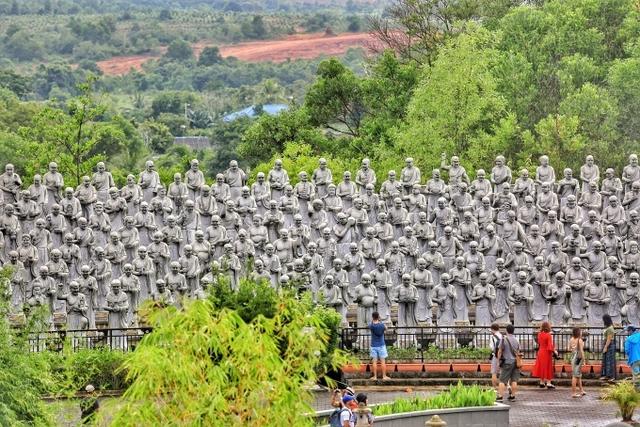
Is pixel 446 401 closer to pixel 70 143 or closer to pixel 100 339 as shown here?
pixel 100 339

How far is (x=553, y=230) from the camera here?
43.1 m

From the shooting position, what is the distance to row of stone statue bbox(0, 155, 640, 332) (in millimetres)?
41250

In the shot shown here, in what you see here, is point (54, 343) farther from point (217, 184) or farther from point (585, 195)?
point (585, 195)

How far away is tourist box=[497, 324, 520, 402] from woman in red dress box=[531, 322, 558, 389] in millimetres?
843

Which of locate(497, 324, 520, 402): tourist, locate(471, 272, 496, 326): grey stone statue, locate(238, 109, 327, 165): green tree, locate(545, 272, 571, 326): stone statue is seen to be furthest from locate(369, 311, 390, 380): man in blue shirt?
locate(238, 109, 327, 165): green tree

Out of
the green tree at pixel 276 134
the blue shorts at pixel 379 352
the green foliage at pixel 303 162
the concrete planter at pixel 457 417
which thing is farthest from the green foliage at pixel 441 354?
the green tree at pixel 276 134

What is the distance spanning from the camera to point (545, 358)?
118ft

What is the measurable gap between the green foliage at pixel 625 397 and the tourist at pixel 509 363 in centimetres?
243

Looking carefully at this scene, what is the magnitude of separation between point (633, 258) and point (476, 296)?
12.0 feet

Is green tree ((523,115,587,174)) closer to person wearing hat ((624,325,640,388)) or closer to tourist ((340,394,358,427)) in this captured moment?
person wearing hat ((624,325,640,388))

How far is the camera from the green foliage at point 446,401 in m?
31.9

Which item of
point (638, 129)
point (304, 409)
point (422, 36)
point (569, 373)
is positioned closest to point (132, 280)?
point (569, 373)

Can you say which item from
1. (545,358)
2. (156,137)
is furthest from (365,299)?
(156,137)

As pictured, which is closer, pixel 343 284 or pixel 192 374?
pixel 192 374
